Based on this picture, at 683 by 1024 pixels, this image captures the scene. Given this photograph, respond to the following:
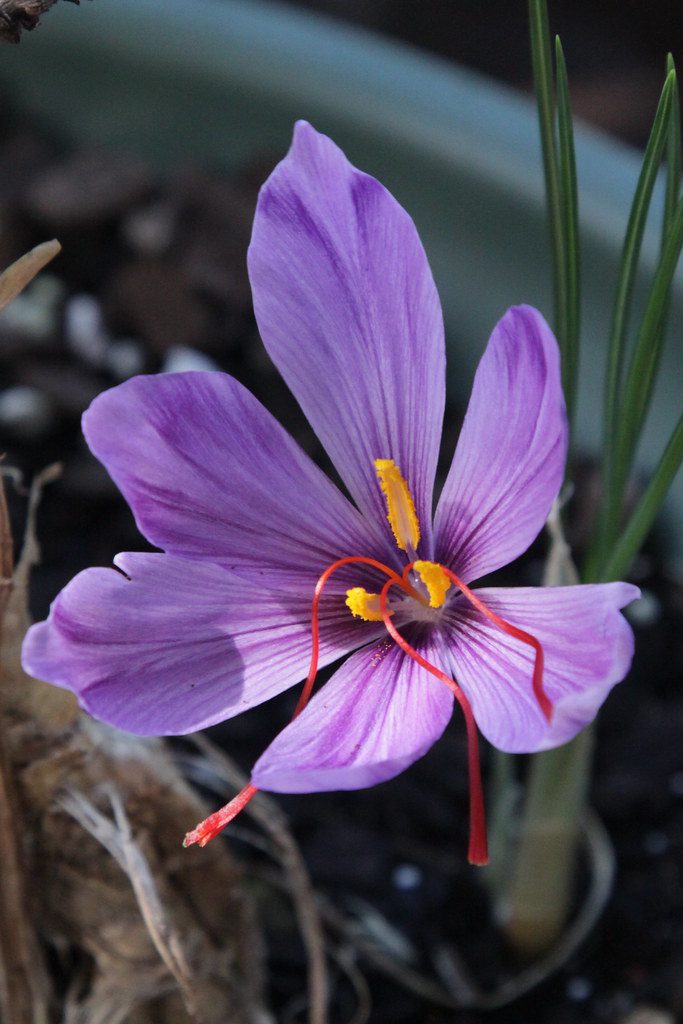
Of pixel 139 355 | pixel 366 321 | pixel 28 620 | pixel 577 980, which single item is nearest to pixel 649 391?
pixel 366 321

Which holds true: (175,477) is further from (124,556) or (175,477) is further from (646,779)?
(646,779)

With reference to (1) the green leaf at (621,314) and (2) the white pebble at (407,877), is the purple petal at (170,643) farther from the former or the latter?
(2) the white pebble at (407,877)

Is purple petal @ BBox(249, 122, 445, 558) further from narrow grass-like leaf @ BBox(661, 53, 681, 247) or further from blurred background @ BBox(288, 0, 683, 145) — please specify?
blurred background @ BBox(288, 0, 683, 145)

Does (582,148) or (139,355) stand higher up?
(582,148)

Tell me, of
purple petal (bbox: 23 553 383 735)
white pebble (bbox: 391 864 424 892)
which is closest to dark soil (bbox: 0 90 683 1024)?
white pebble (bbox: 391 864 424 892)

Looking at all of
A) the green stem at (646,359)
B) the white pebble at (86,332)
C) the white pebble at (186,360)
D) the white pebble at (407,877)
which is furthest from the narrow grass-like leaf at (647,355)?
the white pebble at (86,332)

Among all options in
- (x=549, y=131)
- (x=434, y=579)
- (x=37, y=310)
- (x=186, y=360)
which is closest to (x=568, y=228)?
(x=549, y=131)
